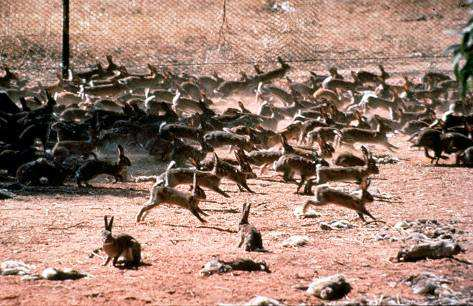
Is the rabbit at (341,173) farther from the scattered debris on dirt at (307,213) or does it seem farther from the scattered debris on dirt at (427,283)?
the scattered debris on dirt at (427,283)

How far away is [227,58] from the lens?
2333 centimetres

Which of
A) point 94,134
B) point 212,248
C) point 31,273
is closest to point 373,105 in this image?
point 94,134

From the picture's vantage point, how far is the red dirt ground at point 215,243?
295 inches

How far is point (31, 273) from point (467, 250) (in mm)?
4258

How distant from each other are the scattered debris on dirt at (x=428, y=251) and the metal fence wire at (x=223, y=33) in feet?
45.3

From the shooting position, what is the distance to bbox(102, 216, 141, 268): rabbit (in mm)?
8164

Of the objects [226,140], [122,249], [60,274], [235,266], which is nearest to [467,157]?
[226,140]

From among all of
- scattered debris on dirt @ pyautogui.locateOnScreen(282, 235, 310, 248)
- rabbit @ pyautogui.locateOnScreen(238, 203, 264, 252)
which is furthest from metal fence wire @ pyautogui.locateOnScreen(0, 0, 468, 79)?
rabbit @ pyautogui.locateOnScreen(238, 203, 264, 252)

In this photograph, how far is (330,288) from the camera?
7.37m

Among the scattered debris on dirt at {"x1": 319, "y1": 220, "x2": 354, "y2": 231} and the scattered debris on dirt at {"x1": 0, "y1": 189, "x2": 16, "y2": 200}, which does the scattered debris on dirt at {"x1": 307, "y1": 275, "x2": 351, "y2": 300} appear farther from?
the scattered debris on dirt at {"x1": 0, "y1": 189, "x2": 16, "y2": 200}

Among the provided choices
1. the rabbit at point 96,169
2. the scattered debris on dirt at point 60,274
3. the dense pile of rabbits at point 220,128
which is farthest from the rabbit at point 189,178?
the scattered debris on dirt at point 60,274

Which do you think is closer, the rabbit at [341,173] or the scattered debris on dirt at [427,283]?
the scattered debris on dirt at [427,283]

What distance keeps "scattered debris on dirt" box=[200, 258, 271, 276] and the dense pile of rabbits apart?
68 cm

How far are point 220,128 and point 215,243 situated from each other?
23.1 ft
